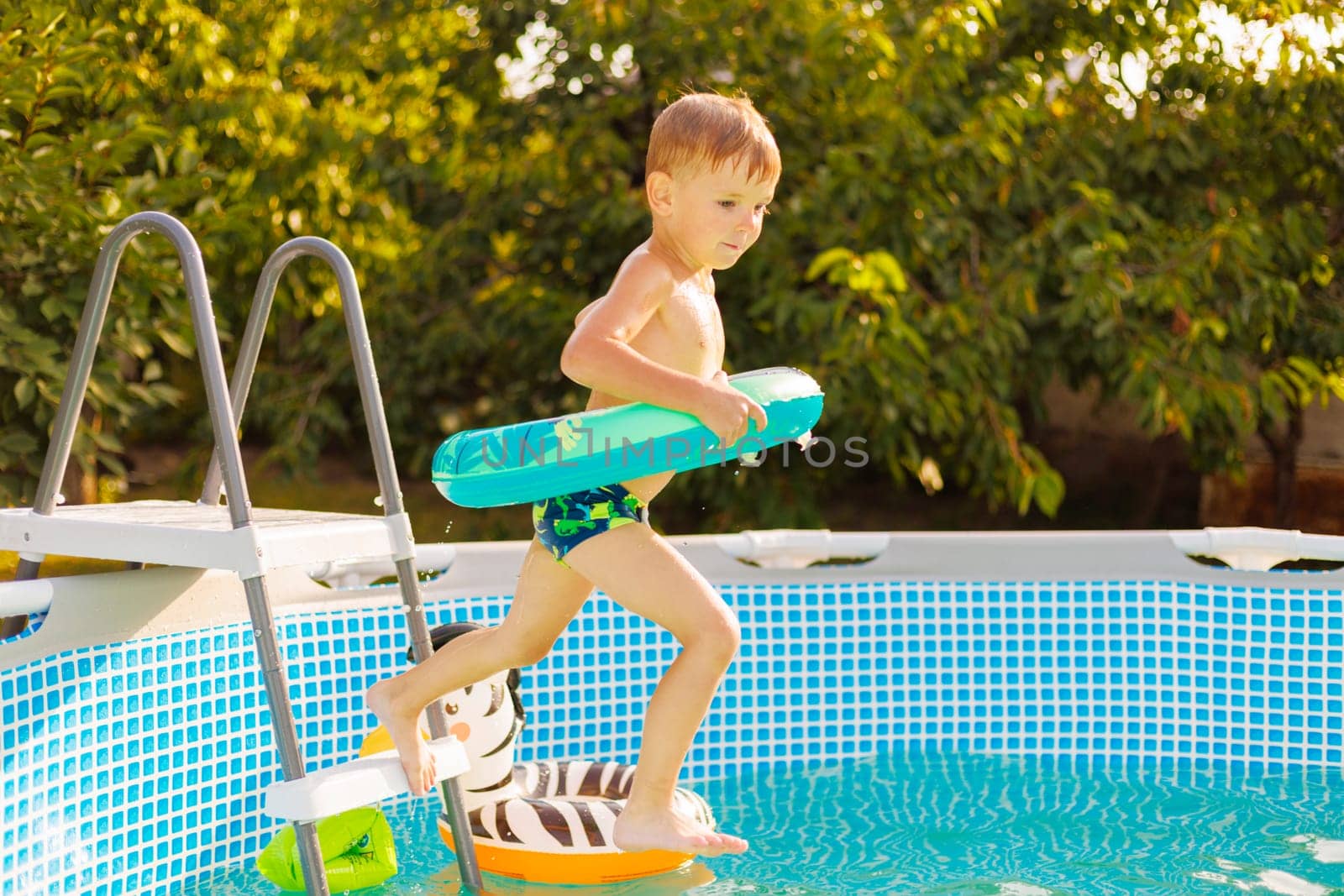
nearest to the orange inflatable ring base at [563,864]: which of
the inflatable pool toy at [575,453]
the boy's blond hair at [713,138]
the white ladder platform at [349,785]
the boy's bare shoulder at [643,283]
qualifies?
the white ladder platform at [349,785]

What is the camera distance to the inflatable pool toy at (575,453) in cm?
257

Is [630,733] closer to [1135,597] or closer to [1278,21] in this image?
[1135,597]

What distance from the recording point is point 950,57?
598 cm

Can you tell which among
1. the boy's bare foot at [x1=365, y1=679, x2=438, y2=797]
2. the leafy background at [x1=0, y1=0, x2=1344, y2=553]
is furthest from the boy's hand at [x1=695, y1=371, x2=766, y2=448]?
the leafy background at [x1=0, y1=0, x2=1344, y2=553]

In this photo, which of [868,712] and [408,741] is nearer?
[408,741]

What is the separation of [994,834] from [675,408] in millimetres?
1646

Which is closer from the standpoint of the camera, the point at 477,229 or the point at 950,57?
the point at 950,57

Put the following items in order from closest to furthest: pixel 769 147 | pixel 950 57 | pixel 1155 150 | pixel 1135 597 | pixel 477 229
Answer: pixel 769 147 < pixel 1135 597 < pixel 950 57 < pixel 1155 150 < pixel 477 229

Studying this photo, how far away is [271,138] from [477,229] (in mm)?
990

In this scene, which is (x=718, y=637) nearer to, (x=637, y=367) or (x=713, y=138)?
(x=637, y=367)

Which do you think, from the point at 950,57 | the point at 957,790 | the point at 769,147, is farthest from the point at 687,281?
the point at 950,57

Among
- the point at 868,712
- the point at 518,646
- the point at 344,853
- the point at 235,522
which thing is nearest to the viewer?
the point at 235,522

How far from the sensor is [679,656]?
2.64 meters

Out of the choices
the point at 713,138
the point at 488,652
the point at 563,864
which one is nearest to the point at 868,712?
the point at 563,864
